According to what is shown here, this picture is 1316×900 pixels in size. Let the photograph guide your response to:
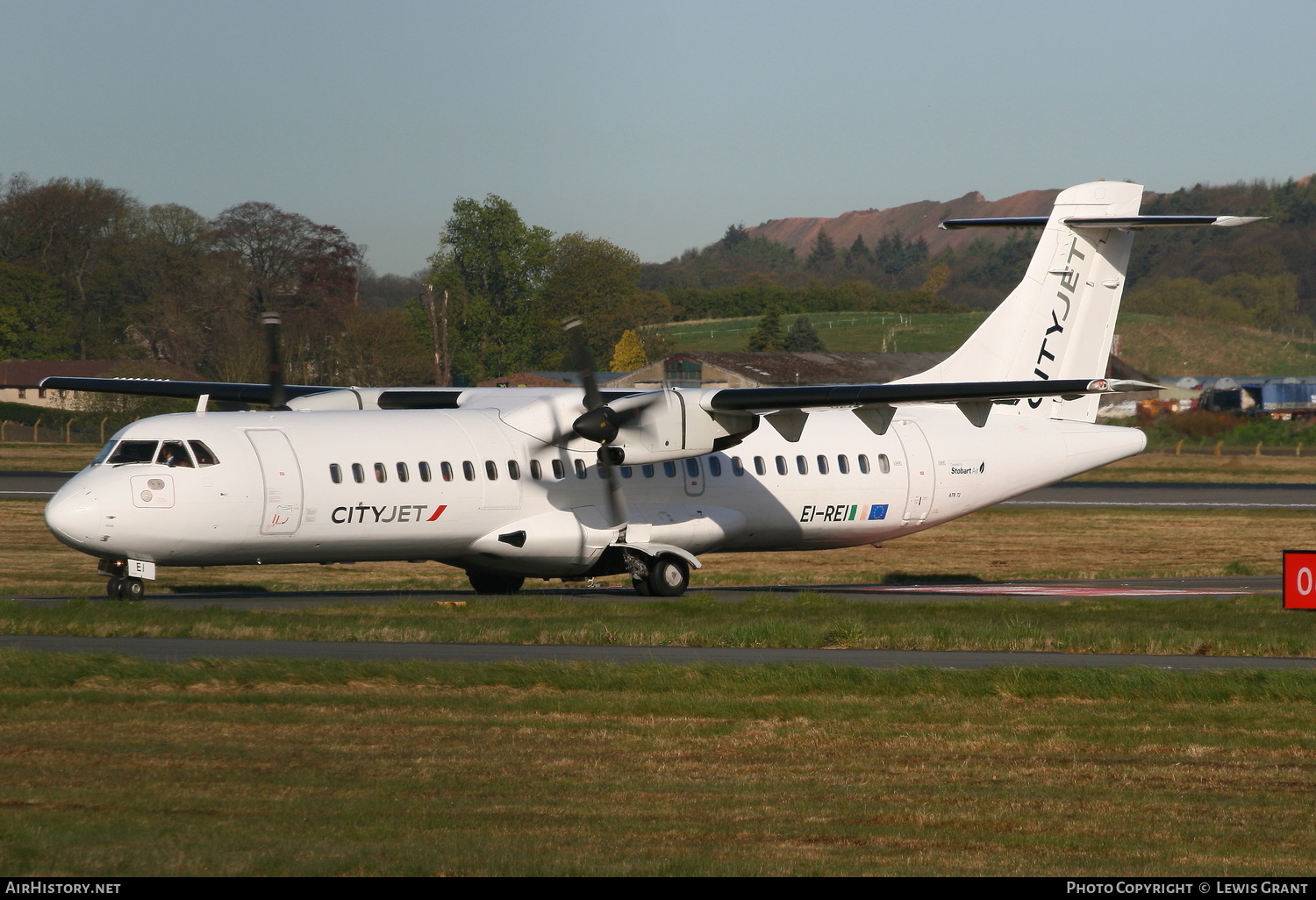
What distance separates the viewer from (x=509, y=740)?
1225cm

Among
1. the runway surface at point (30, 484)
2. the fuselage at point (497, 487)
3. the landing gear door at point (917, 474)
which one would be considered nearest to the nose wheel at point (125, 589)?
the fuselage at point (497, 487)

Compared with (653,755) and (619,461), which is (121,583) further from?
(653,755)

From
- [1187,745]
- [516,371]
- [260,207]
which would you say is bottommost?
[1187,745]

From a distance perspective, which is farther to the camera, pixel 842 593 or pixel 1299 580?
pixel 842 593

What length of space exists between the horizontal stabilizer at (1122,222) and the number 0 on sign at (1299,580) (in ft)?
19.7

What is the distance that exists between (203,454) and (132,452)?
3.14ft

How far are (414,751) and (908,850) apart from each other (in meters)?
4.40

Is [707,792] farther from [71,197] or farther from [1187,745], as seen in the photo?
[71,197]

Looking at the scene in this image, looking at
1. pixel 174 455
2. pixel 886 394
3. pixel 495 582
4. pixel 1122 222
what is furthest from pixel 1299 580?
pixel 174 455

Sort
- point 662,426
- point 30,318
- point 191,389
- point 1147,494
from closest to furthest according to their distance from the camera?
point 662,426
point 191,389
point 1147,494
point 30,318

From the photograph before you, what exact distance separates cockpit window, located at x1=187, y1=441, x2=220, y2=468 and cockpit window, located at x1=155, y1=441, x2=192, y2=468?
11 cm

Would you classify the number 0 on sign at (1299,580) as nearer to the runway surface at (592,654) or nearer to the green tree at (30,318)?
the runway surface at (592,654)

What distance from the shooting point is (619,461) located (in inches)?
906

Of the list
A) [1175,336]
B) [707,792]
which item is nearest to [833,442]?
[707,792]
